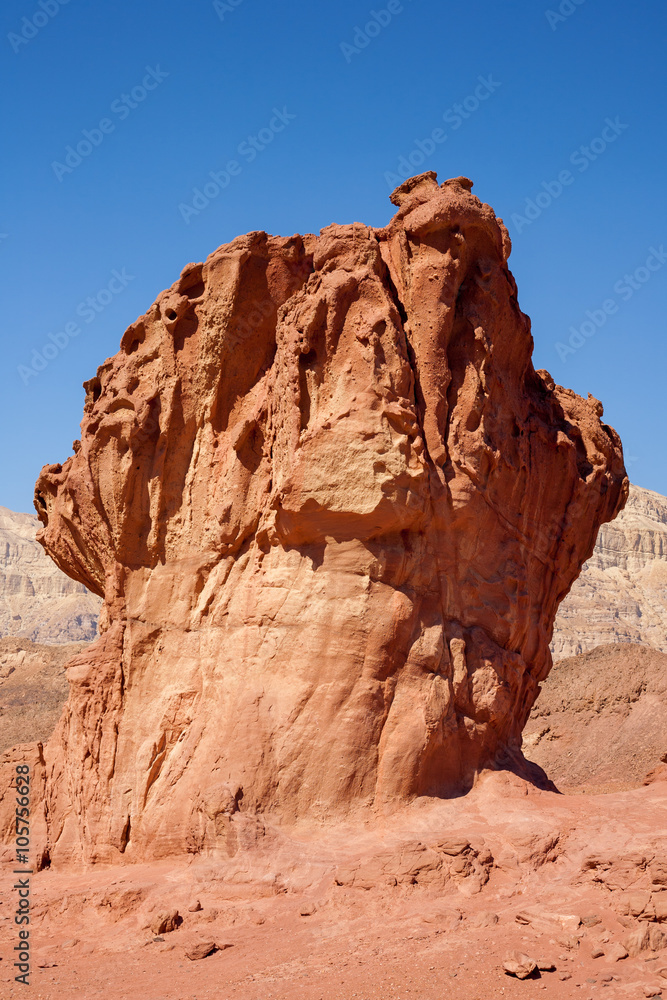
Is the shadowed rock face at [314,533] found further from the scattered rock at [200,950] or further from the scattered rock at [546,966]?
the scattered rock at [546,966]

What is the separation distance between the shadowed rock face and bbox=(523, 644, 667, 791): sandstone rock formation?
39.3 feet

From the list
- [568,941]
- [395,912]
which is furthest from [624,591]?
[568,941]

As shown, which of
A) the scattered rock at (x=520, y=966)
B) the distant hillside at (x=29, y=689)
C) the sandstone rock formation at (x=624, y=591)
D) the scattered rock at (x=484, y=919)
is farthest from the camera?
the sandstone rock formation at (x=624, y=591)

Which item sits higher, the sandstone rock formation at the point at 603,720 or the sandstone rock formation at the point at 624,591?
the sandstone rock formation at the point at 624,591

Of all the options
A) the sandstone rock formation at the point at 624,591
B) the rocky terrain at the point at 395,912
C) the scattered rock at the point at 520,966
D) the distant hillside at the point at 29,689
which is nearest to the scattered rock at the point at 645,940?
the rocky terrain at the point at 395,912

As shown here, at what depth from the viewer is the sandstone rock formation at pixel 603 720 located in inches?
1006

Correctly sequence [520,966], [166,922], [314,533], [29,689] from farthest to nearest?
[29,689] → [314,533] → [166,922] → [520,966]

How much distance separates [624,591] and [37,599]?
7281 centimetres

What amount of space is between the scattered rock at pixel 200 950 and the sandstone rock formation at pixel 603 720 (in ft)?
54.6

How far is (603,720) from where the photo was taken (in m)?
28.7

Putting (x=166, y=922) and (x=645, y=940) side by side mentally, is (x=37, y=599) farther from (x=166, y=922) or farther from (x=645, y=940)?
(x=645, y=940)

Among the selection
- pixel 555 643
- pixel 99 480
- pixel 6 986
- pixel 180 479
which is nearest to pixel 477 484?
pixel 180 479

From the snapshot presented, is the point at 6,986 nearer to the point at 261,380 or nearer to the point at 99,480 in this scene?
the point at 99,480

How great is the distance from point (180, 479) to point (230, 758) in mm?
4500
